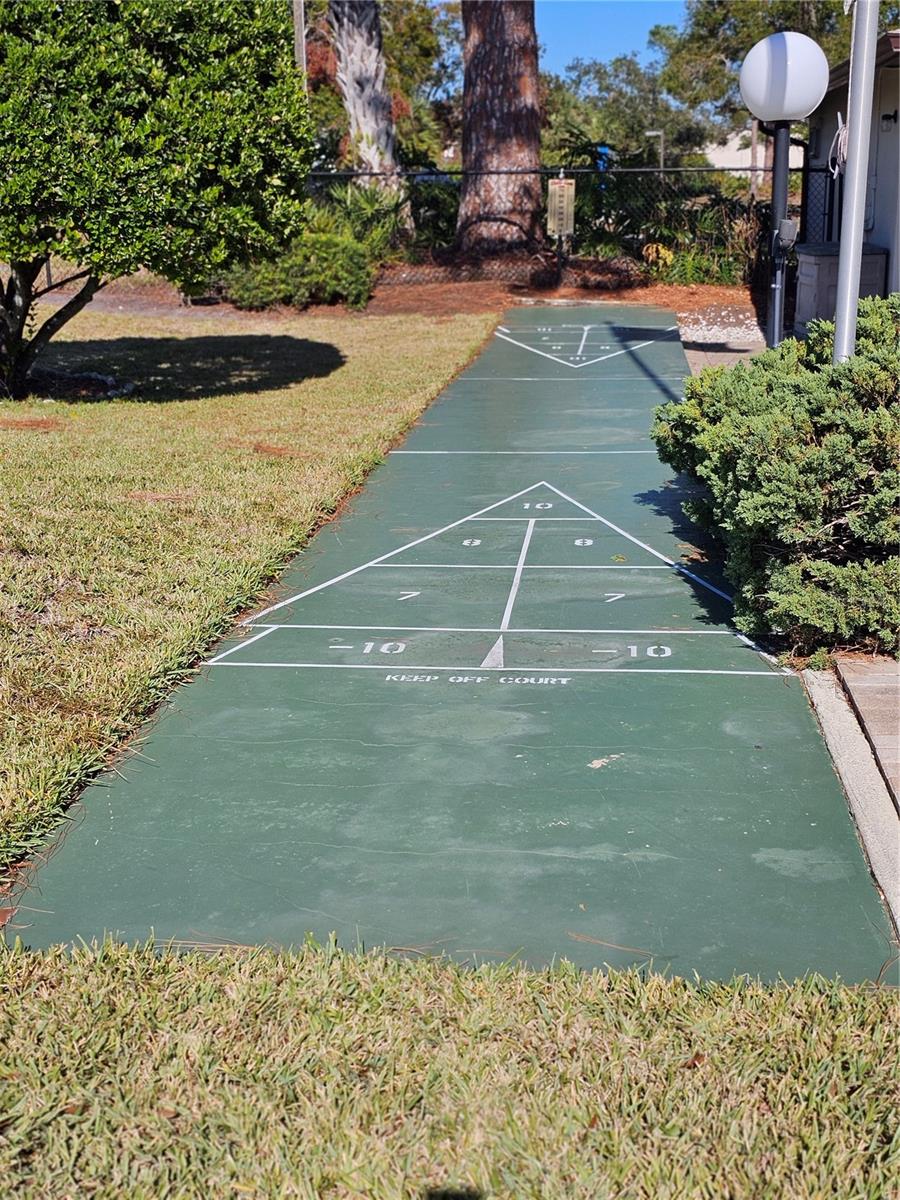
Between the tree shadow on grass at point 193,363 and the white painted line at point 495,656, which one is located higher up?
the tree shadow on grass at point 193,363

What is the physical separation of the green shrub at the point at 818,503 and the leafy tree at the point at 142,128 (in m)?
6.97

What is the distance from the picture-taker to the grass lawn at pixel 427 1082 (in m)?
3.05

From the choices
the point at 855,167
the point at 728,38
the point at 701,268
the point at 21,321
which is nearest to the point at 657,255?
the point at 701,268

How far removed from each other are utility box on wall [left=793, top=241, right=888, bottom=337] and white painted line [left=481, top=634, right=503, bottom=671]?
9008 mm

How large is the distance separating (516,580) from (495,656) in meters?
1.31

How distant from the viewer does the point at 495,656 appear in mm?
6531

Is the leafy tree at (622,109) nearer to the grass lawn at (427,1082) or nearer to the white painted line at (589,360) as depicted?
the white painted line at (589,360)

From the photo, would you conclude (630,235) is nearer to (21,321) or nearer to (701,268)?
(701,268)

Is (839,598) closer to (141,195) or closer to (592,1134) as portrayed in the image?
(592,1134)

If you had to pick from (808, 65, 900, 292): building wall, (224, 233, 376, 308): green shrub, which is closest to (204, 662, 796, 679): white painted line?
(808, 65, 900, 292): building wall

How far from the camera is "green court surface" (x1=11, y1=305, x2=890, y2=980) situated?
4172 mm

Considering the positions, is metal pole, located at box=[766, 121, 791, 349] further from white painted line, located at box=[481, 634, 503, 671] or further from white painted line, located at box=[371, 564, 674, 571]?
white painted line, located at box=[481, 634, 503, 671]

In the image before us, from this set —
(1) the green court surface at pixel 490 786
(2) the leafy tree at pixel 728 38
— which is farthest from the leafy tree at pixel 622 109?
(1) the green court surface at pixel 490 786

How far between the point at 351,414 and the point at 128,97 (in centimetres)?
347
